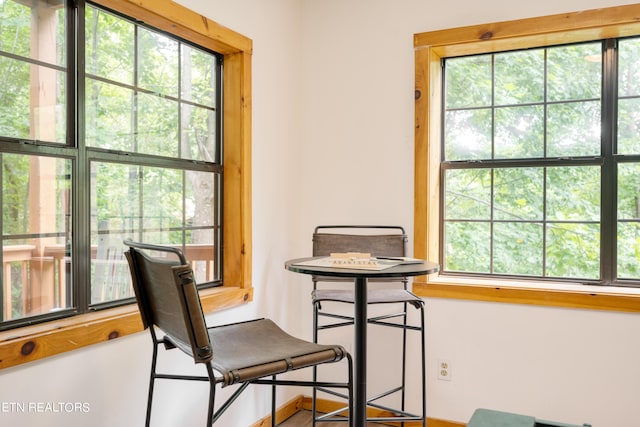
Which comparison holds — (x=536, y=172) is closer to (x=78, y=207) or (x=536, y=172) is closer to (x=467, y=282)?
(x=467, y=282)

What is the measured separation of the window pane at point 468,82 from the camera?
2869 mm

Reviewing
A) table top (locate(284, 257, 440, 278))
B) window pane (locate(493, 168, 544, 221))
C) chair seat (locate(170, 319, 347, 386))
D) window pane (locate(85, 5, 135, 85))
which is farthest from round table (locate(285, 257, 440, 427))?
window pane (locate(85, 5, 135, 85))

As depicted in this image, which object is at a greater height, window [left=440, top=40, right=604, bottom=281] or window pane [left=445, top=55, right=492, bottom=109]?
window pane [left=445, top=55, right=492, bottom=109]

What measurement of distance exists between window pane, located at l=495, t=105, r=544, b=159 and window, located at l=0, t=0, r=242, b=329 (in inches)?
56.5

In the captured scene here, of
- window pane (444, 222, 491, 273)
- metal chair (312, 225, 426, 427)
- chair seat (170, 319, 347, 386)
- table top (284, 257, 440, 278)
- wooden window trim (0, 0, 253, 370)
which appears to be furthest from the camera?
window pane (444, 222, 491, 273)

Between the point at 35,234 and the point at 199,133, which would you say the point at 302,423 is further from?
the point at 35,234

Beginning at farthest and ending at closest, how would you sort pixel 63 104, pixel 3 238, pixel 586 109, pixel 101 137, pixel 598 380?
pixel 586 109 < pixel 598 380 < pixel 101 137 < pixel 63 104 < pixel 3 238

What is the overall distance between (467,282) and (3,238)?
2195 mm

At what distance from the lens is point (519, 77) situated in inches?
110

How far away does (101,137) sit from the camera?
1962 mm

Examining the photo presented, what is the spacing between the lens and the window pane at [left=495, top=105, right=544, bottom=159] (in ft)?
9.02

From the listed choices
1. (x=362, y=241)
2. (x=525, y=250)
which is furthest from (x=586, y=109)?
(x=362, y=241)

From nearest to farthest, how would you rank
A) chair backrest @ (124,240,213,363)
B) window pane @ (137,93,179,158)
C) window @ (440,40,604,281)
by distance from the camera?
chair backrest @ (124,240,213,363) < window pane @ (137,93,179,158) < window @ (440,40,604,281)

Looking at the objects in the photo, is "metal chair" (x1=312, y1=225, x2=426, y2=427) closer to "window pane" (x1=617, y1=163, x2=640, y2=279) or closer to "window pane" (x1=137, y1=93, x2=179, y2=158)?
"window pane" (x1=137, y1=93, x2=179, y2=158)
